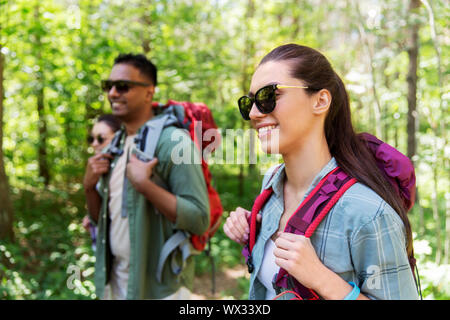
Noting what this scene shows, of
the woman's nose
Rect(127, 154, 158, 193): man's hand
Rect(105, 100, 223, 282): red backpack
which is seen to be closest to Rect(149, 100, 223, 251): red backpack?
Rect(105, 100, 223, 282): red backpack

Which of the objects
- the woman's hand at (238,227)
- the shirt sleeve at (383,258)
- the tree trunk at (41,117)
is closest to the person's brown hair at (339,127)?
the shirt sleeve at (383,258)

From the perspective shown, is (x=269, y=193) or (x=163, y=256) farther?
(x=163, y=256)

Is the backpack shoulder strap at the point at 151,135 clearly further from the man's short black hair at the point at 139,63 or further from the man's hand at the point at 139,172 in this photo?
the man's short black hair at the point at 139,63

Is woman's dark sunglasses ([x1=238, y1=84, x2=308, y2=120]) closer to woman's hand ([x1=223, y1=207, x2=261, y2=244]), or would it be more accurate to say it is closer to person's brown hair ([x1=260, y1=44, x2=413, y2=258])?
person's brown hair ([x1=260, y1=44, x2=413, y2=258])

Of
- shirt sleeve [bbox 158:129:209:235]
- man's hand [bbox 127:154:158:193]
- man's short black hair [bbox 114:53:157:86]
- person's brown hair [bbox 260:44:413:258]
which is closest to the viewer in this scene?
person's brown hair [bbox 260:44:413:258]

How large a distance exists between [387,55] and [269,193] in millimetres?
3696

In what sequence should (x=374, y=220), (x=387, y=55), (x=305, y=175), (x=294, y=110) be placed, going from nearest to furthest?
(x=374, y=220) → (x=294, y=110) → (x=305, y=175) → (x=387, y=55)

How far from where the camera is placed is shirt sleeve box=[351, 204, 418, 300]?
1.05 metres

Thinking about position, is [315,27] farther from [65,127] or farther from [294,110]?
[294,110]

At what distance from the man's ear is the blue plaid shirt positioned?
0.30 m

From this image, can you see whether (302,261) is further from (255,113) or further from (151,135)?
(151,135)

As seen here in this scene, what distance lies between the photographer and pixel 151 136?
7.95ft

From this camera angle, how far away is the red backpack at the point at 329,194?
113cm
